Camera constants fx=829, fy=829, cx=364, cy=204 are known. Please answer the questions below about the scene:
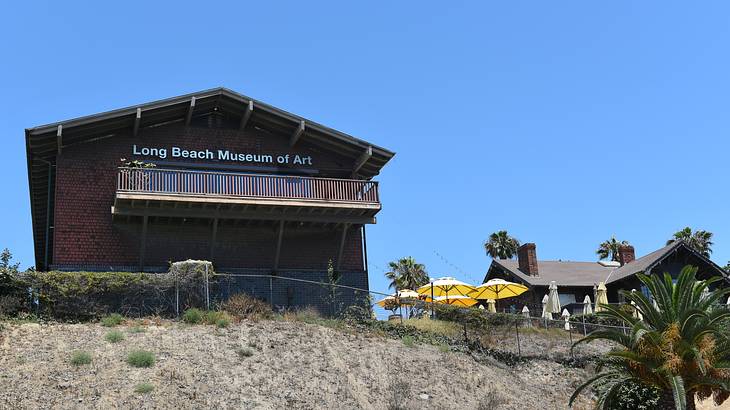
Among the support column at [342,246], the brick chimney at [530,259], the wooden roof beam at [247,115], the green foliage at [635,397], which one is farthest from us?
the brick chimney at [530,259]

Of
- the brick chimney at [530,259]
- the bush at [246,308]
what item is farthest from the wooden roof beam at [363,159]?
the brick chimney at [530,259]

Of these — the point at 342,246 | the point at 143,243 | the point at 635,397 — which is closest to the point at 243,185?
the point at 143,243

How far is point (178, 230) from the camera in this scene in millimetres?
30266

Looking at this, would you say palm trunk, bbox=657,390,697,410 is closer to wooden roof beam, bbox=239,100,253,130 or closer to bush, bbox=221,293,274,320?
bush, bbox=221,293,274,320

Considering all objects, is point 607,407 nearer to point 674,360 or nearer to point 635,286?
point 674,360

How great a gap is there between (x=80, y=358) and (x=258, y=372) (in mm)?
4303

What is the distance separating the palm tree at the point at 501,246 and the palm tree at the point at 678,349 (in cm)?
A: 4668

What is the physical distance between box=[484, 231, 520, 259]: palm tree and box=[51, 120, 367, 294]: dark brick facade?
38.1 metres

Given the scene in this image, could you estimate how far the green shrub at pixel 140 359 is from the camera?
20.0m

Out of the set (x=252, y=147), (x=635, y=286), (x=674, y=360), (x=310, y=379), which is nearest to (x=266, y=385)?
(x=310, y=379)

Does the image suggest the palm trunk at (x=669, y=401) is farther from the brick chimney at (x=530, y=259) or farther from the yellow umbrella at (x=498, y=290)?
the brick chimney at (x=530, y=259)

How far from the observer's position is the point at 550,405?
23609 mm

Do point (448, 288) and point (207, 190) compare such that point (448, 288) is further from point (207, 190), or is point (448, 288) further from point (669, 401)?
point (669, 401)

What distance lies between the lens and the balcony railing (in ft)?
93.1
